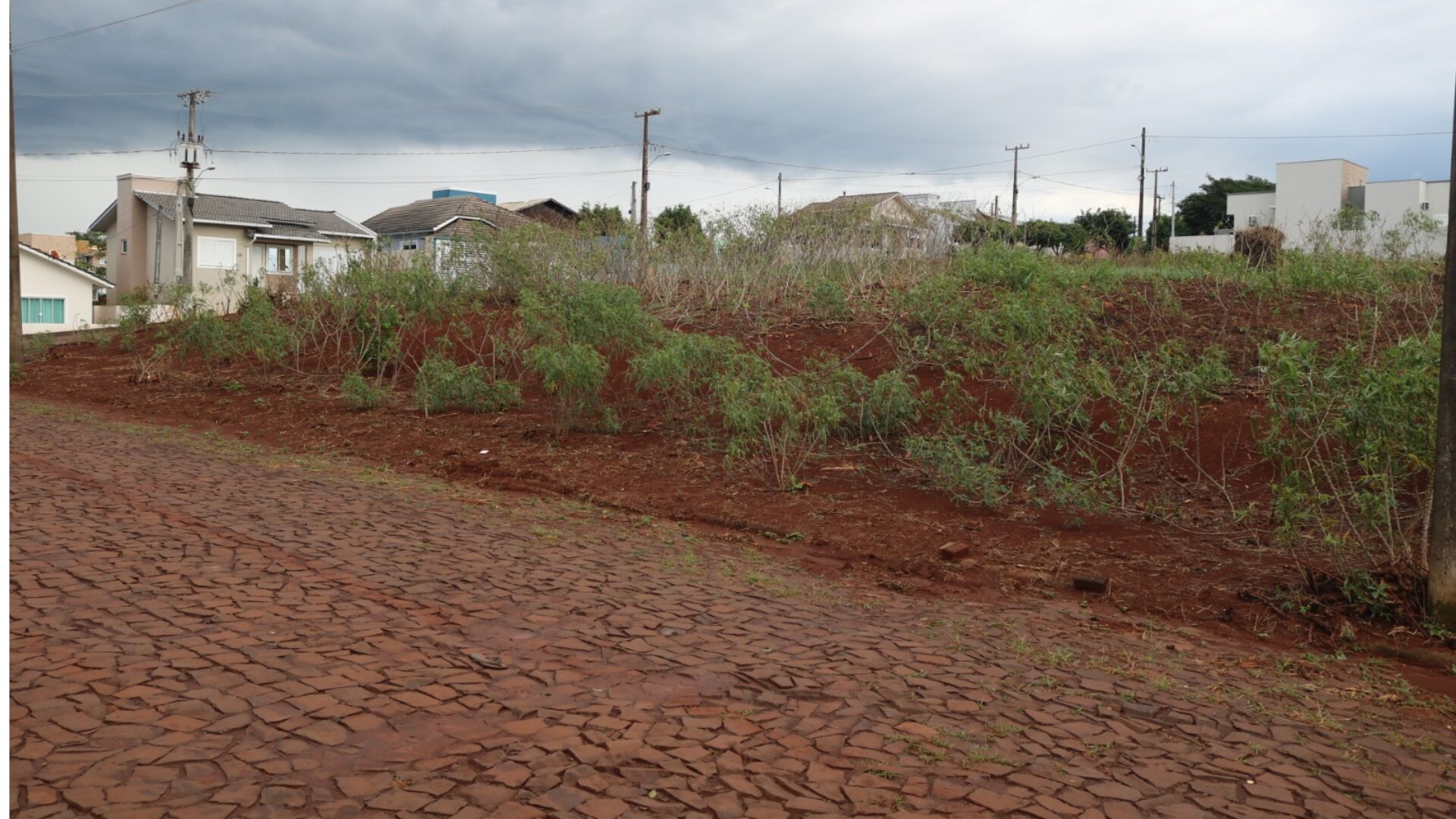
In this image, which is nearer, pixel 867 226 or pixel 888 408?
pixel 888 408

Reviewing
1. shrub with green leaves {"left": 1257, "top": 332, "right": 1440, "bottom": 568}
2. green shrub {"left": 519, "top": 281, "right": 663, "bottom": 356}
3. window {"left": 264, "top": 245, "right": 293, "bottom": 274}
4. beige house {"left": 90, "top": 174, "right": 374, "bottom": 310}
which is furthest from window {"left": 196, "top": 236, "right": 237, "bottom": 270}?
shrub with green leaves {"left": 1257, "top": 332, "right": 1440, "bottom": 568}

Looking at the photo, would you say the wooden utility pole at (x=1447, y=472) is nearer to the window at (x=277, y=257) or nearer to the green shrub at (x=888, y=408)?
the green shrub at (x=888, y=408)

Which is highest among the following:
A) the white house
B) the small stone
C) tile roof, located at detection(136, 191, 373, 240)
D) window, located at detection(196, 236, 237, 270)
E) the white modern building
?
the white modern building

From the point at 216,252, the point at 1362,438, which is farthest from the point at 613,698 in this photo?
the point at 216,252

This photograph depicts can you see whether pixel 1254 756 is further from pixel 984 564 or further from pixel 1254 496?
pixel 1254 496

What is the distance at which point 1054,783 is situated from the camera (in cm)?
376

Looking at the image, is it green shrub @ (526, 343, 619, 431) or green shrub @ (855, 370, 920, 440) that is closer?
green shrub @ (855, 370, 920, 440)

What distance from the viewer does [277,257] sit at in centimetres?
4762

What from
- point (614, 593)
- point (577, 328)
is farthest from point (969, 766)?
point (577, 328)

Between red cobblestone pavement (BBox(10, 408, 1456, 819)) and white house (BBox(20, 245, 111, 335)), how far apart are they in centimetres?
3968

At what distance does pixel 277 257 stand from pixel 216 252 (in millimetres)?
3137

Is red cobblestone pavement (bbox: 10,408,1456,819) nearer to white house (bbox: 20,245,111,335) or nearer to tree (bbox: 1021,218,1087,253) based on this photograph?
tree (bbox: 1021,218,1087,253)

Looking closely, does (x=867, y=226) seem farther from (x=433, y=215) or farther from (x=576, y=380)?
(x=433, y=215)

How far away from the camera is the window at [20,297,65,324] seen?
4106 cm
